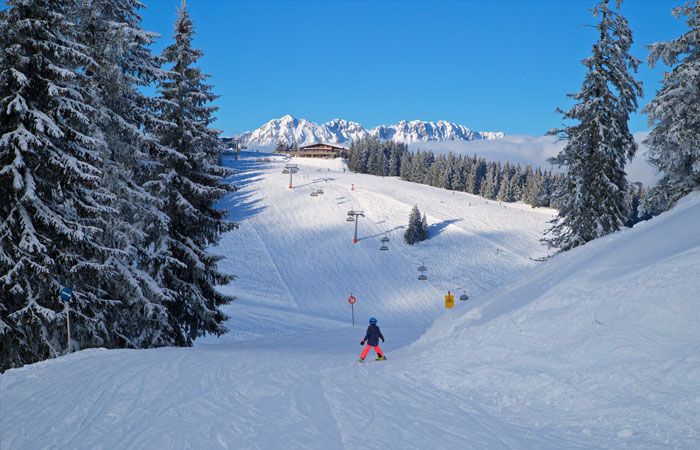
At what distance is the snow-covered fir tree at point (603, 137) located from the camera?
65.1 feet

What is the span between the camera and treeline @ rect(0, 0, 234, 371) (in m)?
11.0

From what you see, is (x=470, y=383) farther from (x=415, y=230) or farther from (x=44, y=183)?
(x=415, y=230)

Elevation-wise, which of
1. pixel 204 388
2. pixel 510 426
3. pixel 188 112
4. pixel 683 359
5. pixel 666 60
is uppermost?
pixel 666 60

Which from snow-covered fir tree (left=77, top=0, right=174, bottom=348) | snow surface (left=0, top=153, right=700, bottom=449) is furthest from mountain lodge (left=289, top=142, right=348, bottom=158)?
snow surface (left=0, top=153, right=700, bottom=449)

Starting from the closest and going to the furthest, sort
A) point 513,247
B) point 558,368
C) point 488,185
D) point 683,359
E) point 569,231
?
point 683,359, point 558,368, point 569,231, point 513,247, point 488,185

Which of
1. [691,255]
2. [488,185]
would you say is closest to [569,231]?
[691,255]

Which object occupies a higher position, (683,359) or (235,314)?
(683,359)

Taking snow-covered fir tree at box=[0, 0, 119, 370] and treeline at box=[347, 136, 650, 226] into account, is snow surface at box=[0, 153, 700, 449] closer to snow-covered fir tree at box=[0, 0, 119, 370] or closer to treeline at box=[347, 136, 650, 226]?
snow-covered fir tree at box=[0, 0, 119, 370]

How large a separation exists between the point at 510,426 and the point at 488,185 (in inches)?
4410

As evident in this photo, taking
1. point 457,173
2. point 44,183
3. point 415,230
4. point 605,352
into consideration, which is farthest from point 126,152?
point 457,173

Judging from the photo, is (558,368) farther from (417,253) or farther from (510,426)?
(417,253)

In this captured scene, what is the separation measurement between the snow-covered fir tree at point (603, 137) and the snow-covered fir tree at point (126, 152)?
56.5 ft

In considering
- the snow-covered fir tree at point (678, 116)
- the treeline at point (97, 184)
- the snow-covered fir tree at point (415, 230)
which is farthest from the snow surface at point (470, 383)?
the snow-covered fir tree at point (415, 230)

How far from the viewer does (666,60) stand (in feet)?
60.6
